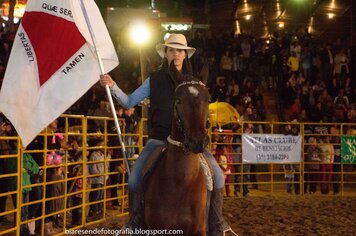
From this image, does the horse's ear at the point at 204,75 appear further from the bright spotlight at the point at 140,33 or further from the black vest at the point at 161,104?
the bright spotlight at the point at 140,33

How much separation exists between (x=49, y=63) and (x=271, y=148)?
436 inches

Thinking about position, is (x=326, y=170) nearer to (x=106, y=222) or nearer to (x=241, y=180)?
(x=241, y=180)

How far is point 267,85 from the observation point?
80.0ft

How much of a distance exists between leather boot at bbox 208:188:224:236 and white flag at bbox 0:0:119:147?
5.92 ft

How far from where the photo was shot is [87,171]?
1164cm

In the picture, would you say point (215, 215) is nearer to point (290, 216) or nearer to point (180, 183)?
point (180, 183)

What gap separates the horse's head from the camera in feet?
15.2

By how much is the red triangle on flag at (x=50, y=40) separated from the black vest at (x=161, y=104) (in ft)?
3.61

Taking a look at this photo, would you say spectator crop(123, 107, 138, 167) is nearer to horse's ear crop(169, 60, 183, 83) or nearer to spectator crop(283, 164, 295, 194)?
spectator crop(283, 164, 295, 194)

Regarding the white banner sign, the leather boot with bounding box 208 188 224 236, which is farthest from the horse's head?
the white banner sign

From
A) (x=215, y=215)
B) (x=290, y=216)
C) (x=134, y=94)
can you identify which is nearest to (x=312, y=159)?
(x=290, y=216)

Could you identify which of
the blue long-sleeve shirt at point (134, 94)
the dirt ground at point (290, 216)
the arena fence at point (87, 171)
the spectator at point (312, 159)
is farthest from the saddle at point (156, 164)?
the spectator at point (312, 159)

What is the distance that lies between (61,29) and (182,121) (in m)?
2.18

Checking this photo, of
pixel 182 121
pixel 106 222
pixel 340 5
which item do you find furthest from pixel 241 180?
pixel 340 5
